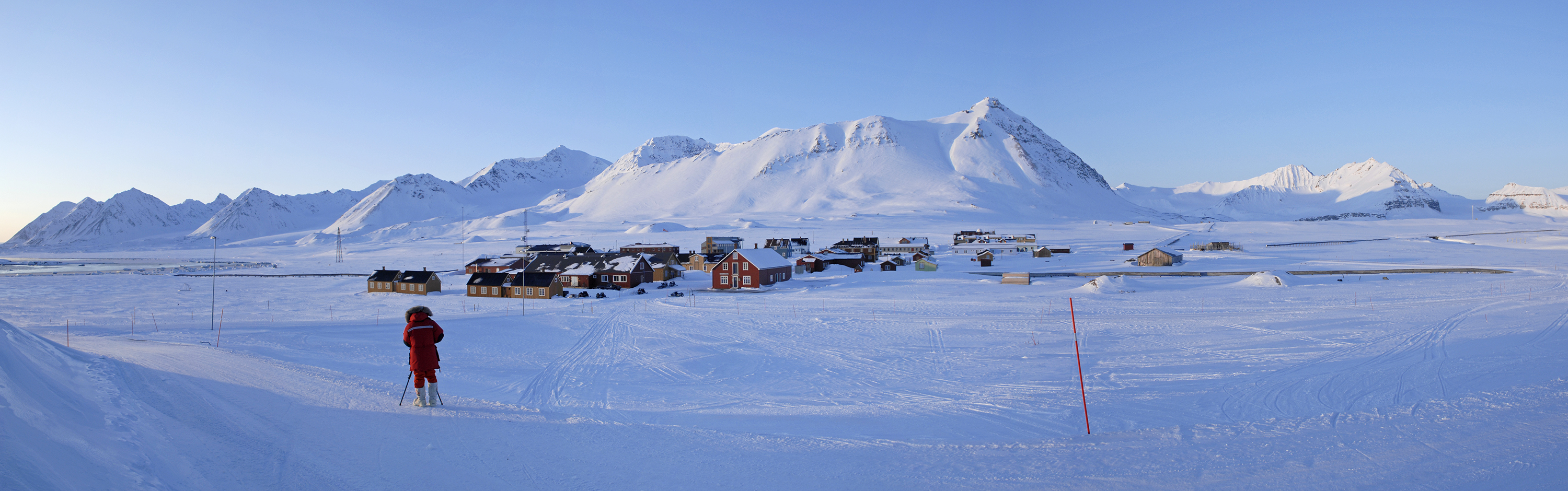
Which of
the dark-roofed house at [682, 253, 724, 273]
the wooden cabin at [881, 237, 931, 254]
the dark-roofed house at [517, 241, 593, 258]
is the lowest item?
the dark-roofed house at [682, 253, 724, 273]

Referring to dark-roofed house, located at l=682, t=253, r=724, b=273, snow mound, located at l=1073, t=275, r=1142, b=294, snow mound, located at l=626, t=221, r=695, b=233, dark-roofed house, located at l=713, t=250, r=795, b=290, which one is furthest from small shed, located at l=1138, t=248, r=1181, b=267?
snow mound, located at l=626, t=221, r=695, b=233

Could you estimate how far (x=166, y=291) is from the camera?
47.1 metres

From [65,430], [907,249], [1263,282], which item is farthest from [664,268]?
[65,430]

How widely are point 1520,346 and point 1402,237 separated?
104 metres

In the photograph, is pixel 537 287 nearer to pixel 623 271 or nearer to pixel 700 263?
pixel 623 271

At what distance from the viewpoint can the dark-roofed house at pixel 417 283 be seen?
43.6 m

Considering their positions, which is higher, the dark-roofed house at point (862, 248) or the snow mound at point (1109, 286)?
the dark-roofed house at point (862, 248)

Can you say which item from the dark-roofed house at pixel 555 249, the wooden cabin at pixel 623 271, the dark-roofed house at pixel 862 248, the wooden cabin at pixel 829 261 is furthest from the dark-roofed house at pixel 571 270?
the dark-roofed house at pixel 555 249

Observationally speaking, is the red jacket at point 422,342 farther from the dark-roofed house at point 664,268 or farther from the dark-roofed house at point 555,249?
the dark-roofed house at point 555,249

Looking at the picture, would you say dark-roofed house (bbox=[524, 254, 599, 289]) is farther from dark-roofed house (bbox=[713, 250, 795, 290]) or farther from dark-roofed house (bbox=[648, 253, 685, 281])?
dark-roofed house (bbox=[713, 250, 795, 290])

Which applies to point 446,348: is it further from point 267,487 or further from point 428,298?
point 428,298

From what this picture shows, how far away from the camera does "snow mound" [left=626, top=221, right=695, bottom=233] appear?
139 metres

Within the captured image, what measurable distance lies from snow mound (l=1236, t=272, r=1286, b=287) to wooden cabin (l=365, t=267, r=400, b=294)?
172 feet

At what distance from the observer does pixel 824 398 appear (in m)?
11.8
